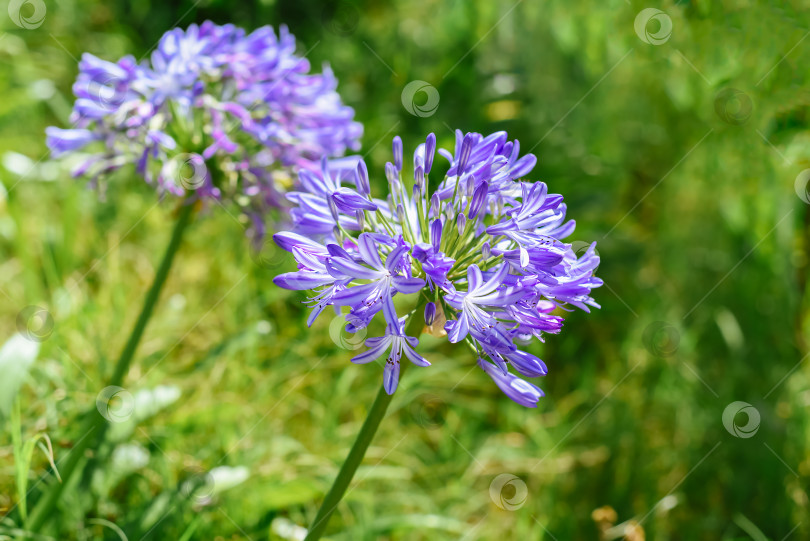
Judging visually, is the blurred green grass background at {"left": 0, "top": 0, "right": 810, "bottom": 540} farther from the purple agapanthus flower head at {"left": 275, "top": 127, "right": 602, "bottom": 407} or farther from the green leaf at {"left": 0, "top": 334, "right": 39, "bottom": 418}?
the purple agapanthus flower head at {"left": 275, "top": 127, "right": 602, "bottom": 407}

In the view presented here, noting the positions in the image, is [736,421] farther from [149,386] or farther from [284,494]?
[149,386]

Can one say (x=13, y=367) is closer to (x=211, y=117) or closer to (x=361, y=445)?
(x=211, y=117)

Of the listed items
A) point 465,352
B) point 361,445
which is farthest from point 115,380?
point 465,352

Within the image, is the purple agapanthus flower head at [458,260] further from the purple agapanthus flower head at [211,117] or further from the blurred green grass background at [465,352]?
the blurred green grass background at [465,352]

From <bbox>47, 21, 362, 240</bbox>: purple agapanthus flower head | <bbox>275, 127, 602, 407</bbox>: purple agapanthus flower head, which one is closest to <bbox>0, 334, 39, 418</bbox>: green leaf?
<bbox>47, 21, 362, 240</bbox>: purple agapanthus flower head

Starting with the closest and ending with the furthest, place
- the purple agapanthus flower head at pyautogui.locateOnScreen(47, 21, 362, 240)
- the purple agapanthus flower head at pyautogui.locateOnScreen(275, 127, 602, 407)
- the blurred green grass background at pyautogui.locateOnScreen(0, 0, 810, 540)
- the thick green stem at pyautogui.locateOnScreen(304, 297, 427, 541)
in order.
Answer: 1. the purple agapanthus flower head at pyautogui.locateOnScreen(275, 127, 602, 407)
2. the thick green stem at pyautogui.locateOnScreen(304, 297, 427, 541)
3. the purple agapanthus flower head at pyautogui.locateOnScreen(47, 21, 362, 240)
4. the blurred green grass background at pyautogui.locateOnScreen(0, 0, 810, 540)
